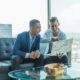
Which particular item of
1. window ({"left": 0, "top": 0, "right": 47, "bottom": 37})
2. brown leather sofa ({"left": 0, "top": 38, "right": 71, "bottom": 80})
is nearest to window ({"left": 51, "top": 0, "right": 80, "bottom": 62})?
window ({"left": 0, "top": 0, "right": 47, "bottom": 37})

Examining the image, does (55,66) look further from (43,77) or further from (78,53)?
(78,53)

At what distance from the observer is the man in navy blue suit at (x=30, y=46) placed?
422 cm

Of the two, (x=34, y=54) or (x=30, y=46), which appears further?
(x=30, y=46)

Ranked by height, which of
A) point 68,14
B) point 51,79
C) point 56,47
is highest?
point 68,14

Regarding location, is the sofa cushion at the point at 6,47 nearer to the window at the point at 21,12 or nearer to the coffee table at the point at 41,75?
the window at the point at 21,12

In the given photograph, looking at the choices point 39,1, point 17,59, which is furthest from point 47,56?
point 39,1

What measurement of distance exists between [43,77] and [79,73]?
0.56 m

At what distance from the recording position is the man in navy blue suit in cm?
422

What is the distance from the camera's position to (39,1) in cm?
592

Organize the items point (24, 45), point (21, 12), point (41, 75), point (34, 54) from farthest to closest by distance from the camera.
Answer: point (21, 12), point (24, 45), point (34, 54), point (41, 75)

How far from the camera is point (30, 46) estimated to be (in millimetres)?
4363

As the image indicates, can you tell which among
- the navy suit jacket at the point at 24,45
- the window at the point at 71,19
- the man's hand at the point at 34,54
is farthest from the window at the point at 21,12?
the man's hand at the point at 34,54

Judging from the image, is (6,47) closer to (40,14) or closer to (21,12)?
(21,12)

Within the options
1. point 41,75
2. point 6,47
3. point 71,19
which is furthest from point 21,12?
point 41,75
